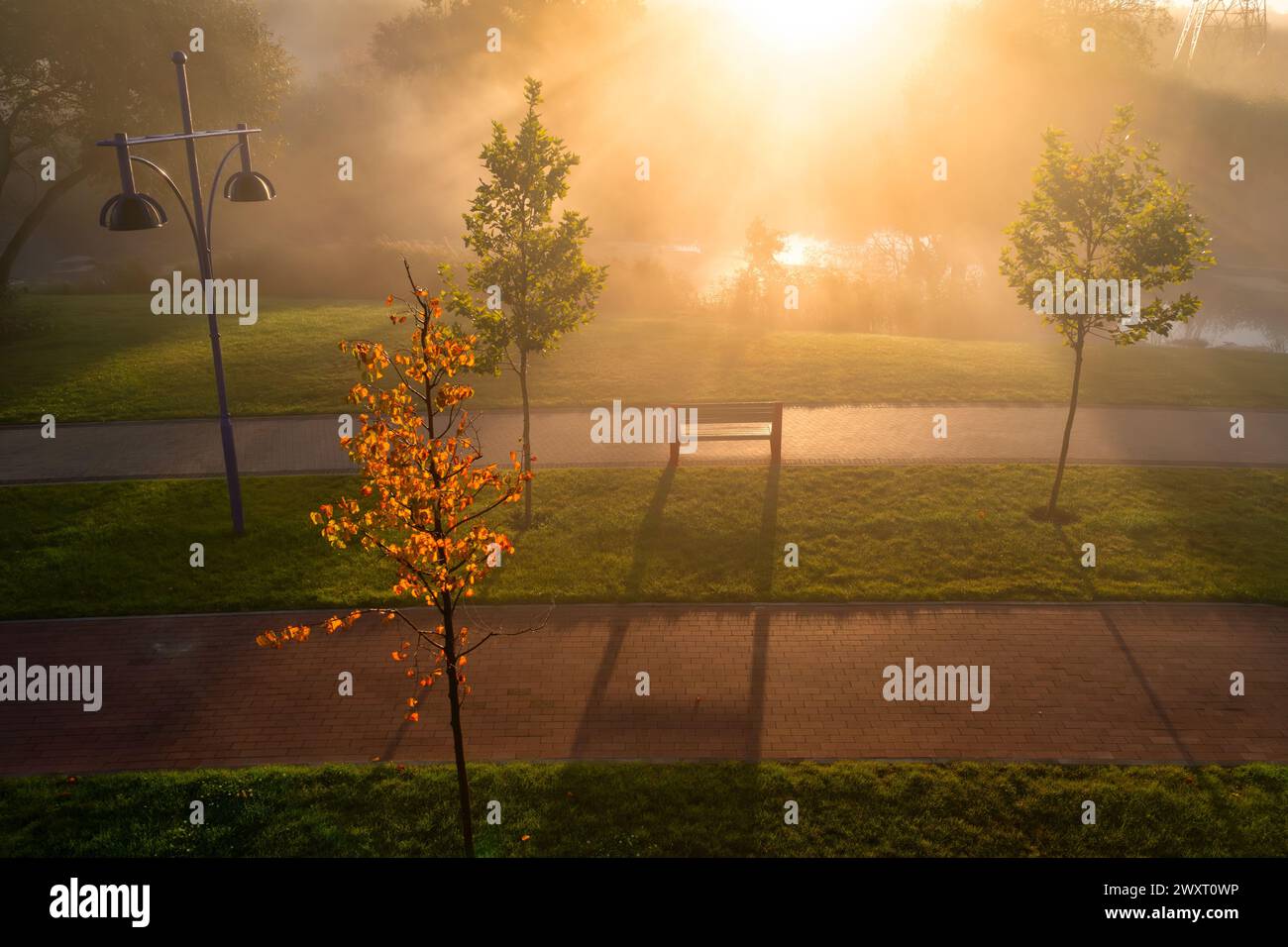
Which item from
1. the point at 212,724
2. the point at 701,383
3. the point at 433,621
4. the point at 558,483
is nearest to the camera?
the point at 212,724

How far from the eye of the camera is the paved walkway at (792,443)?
50.4 feet

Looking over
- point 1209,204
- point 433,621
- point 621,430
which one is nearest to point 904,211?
point 1209,204

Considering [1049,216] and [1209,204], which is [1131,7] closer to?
[1209,204]

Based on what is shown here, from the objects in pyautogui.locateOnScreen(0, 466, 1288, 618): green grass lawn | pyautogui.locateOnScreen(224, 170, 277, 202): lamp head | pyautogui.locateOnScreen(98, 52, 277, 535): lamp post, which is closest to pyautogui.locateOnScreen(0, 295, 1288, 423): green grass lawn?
pyautogui.locateOnScreen(0, 466, 1288, 618): green grass lawn

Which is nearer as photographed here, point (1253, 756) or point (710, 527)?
point (1253, 756)

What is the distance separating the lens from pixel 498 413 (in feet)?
60.0

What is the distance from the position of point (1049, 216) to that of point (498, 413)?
34.1 ft

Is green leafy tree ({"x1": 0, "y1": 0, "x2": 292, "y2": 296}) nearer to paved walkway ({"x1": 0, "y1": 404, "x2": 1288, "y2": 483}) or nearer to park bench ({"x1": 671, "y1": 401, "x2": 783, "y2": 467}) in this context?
paved walkway ({"x1": 0, "y1": 404, "x2": 1288, "y2": 483})

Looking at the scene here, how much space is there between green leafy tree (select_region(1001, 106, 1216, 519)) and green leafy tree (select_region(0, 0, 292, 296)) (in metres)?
25.6

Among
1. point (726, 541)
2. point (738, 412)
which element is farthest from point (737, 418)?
point (726, 541)

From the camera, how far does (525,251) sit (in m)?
12.8

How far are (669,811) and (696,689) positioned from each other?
201cm

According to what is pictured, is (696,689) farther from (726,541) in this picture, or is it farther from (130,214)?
(130,214)

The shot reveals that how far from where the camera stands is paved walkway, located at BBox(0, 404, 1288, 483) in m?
15.4
